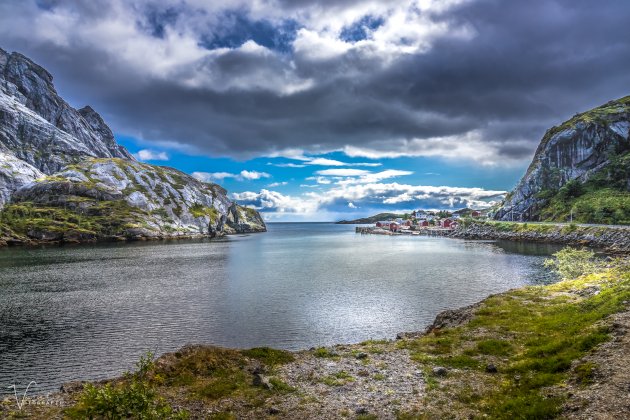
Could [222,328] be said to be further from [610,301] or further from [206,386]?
[610,301]

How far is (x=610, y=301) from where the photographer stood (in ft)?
107

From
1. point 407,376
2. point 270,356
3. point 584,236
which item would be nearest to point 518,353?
point 407,376

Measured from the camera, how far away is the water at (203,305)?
A: 4428cm

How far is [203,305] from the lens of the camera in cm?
6744

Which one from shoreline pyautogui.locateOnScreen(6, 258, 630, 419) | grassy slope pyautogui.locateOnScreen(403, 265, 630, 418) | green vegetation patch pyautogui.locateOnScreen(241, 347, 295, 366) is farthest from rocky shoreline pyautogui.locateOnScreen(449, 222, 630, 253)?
green vegetation patch pyautogui.locateOnScreen(241, 347, 295, 366)

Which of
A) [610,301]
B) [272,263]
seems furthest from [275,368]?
[272,263]

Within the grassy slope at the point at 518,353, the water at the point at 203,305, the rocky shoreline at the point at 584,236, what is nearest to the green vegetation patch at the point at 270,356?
the grassy slope at the point at 518,353

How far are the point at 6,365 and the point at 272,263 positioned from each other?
309 feet

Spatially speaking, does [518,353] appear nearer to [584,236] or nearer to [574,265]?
[574,265]

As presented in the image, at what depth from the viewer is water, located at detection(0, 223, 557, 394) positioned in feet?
145

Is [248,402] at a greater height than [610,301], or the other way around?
[610,301]

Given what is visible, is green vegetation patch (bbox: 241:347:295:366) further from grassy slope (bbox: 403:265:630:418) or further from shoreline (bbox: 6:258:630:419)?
grassy slope (bbox: 403:265:630:418)

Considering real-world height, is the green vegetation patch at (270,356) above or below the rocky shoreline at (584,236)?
below

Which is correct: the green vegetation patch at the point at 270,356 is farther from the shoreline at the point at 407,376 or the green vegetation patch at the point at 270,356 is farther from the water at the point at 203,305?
the water at the point at 203,305
